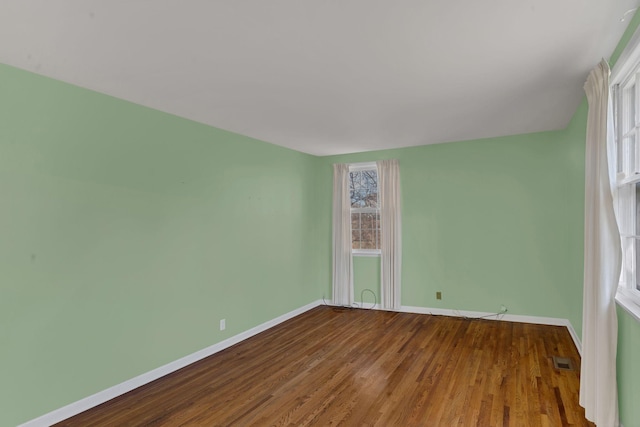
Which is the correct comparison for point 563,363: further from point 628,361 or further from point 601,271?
point 601,271

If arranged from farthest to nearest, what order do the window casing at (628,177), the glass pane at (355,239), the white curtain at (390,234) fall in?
the glass pane at (355,239)
the white curtain at (390,234)
the window casing at (628,177)

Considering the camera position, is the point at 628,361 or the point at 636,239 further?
the point at 636,239

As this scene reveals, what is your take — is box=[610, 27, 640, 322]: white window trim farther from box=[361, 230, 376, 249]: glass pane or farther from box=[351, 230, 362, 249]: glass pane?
box=[351, 230, 362, 249]: glass pane

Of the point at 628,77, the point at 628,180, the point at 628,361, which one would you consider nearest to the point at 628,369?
the point at 628,361

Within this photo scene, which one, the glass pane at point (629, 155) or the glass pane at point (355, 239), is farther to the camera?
the glass pane at point (355, 239)

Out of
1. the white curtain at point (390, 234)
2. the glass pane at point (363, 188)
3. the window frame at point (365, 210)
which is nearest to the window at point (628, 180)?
the white curtain at point (390, 234)

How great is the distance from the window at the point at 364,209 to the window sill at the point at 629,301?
3.65 m

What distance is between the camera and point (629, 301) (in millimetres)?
2160

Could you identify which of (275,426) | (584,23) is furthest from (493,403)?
(584,23)

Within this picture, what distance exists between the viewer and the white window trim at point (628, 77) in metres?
1.93

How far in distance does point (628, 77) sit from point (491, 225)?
2.96 metres

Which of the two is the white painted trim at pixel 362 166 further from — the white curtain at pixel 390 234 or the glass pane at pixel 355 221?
the glass pane at pixel 355 221

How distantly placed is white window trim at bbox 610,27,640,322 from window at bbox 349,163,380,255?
3660 mm

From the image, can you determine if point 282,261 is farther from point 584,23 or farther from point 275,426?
point 584,23
